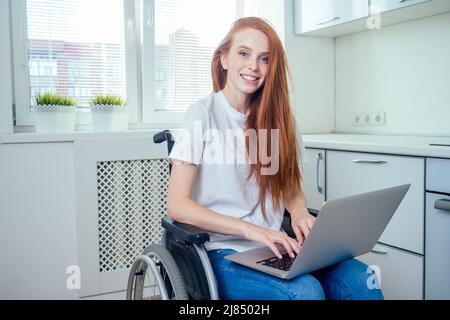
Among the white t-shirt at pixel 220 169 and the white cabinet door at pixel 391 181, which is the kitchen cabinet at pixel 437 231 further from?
the white t-shirt at pixel 220 169

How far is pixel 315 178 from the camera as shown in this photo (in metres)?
2.12

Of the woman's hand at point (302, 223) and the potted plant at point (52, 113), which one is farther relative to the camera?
the potted plant at point (52, 113)

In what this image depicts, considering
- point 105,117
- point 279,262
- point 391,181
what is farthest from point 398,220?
point 105,117

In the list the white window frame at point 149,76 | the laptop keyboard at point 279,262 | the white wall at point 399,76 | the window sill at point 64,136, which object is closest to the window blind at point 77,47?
the white window frame at point 149,76

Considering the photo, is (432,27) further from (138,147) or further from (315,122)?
(138,147)

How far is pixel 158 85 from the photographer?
7.85 ft

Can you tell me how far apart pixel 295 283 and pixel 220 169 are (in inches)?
15.3

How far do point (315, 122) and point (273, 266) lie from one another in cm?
174

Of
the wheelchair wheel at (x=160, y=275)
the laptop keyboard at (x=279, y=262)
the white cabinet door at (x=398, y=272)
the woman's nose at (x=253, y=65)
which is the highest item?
the woman's nose at (x=253, y=65)

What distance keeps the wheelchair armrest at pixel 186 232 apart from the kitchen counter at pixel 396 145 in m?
0.89

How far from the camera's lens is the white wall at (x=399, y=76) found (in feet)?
6.92

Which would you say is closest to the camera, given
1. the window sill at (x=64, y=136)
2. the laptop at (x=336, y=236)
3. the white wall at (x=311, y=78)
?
the laptop at (x=336, y=236)
